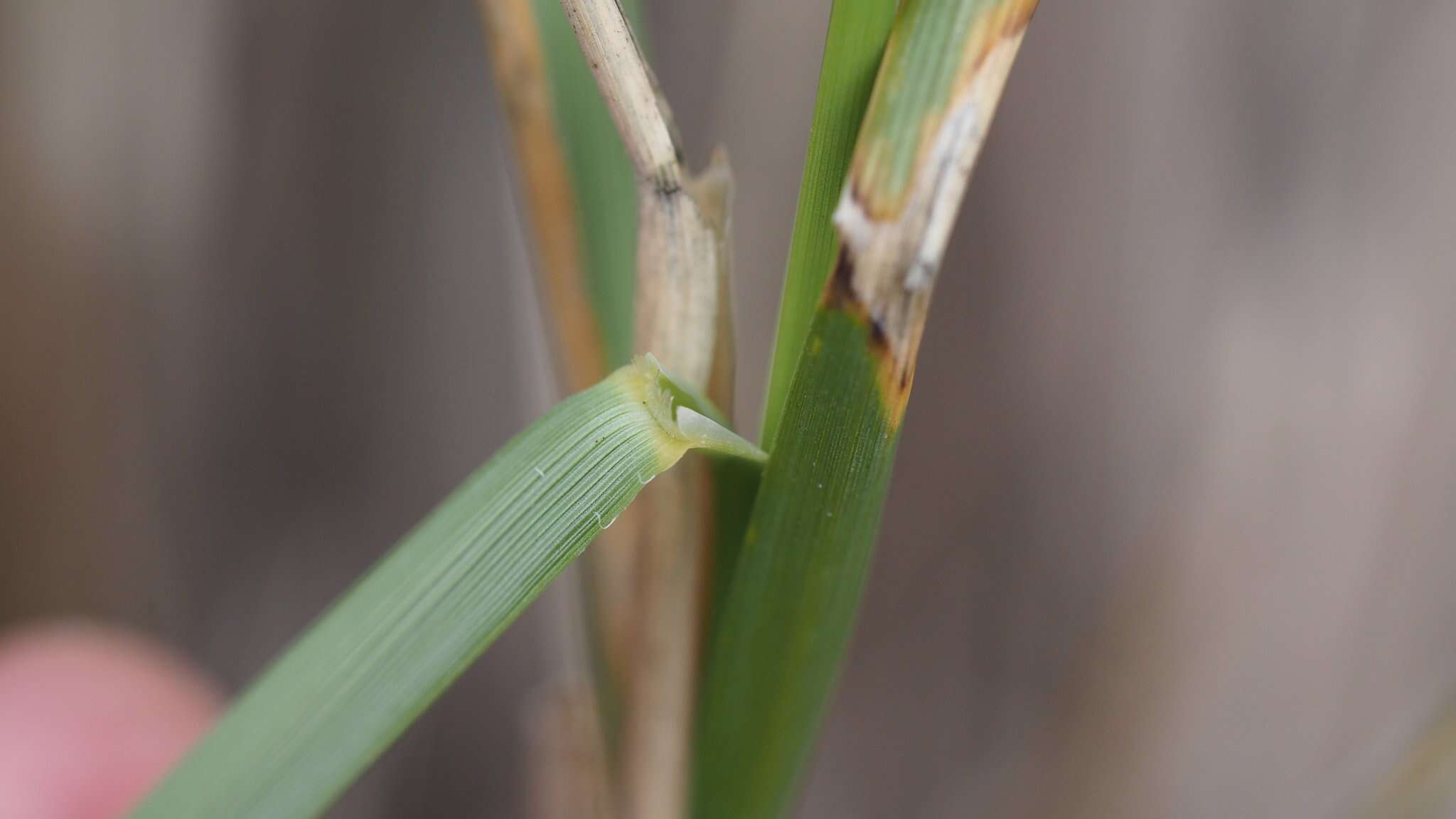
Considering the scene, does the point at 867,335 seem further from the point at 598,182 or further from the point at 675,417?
the point at 598,182

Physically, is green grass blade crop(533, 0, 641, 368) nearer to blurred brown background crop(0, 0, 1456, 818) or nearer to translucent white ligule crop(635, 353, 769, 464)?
translucent white ligule crop(635, 353, 769, 464)

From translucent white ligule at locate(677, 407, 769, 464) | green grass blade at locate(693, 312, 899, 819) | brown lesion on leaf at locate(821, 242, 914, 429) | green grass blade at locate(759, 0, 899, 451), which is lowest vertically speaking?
green grass blade at locate(693, 312, 899, 819)

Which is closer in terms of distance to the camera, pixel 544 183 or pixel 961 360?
pixel 544 183

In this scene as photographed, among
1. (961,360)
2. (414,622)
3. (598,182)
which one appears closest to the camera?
(414,622)

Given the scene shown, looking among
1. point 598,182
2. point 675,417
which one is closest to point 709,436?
point 675,417

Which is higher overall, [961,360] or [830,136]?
[830,136]

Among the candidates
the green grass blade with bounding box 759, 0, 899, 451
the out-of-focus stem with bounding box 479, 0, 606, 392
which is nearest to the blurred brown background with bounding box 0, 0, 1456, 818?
the out-of-focus stem with bounding box 479, 0, 606, 392

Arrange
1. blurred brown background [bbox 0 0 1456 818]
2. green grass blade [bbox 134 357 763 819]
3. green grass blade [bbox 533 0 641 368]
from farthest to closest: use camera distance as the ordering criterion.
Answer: blurred brown background [bbox 0 0 1456 818], green grass blade [bbox 533 0 641 368], green grass blade [bbox 134 357 763 819]

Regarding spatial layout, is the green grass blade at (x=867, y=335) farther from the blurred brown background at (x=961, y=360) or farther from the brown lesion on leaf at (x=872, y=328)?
the blurred brown background at (x=961, y=360)

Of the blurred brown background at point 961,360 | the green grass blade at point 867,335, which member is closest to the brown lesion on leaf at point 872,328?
the green grass blade at point 867,335
